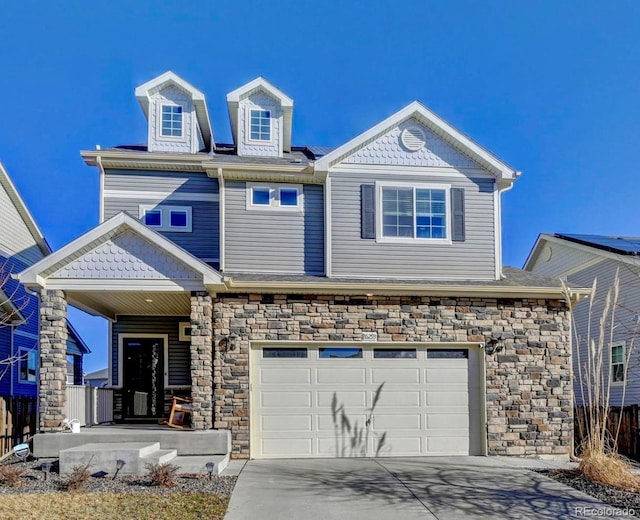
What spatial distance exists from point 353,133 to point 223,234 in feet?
11.6

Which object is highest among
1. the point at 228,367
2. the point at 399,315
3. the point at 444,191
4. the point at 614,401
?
the point at 444,191

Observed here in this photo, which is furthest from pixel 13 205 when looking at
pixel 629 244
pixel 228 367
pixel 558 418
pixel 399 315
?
pixel 629 244

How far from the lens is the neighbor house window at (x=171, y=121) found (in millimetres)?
13547

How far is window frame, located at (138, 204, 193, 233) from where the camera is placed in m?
12.7

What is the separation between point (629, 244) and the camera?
15.7 meters

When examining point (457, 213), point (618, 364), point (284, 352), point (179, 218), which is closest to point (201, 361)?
point (284, 352)

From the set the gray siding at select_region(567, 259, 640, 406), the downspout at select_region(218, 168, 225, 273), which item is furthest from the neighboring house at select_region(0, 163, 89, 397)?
the gray siding at select_region(567, 259, 640, 406)

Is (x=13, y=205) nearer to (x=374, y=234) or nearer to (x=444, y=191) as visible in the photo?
(x=374, y=234)

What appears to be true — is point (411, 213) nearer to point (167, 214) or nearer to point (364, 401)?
point (364, 401)

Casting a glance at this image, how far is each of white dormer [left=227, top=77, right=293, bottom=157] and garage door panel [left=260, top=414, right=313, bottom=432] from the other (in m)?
6.42

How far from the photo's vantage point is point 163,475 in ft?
25.6

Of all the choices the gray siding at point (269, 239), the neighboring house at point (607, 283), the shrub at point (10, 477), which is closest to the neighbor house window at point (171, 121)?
the gray siding at point (269, 239)

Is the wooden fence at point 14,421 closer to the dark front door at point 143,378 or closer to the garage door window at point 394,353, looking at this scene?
the dark front door at point 143,378

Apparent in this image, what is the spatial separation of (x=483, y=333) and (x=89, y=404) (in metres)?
8.06
